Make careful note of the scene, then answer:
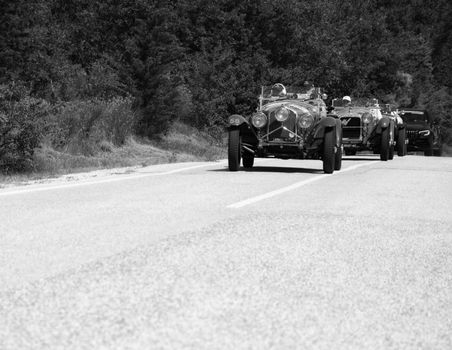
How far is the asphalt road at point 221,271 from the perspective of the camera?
4422 mm

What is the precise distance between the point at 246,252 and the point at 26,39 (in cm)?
2297

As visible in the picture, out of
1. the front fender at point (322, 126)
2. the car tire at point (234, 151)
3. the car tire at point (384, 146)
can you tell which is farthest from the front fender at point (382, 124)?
the car tire at point (234, 151)

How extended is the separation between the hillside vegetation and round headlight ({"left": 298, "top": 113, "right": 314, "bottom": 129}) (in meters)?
4.82

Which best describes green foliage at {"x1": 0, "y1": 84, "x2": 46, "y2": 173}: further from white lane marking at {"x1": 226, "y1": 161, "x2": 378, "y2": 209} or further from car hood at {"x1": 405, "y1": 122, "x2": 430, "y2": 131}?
car hood at {"x1": 405, "y1": 122, "x2": 430, "y2": 131}

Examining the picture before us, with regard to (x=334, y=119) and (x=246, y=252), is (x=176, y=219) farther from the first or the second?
(x=334, y=119)

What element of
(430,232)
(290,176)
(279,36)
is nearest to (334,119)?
(290,176)

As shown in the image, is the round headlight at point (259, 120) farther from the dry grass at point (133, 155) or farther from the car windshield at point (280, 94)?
the dry grass at point (133, 155)

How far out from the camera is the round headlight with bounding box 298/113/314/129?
703 inches

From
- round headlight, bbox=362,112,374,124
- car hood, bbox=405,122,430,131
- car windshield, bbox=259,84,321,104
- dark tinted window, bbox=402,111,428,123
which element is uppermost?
car windshield, bbox=259,84,321,104

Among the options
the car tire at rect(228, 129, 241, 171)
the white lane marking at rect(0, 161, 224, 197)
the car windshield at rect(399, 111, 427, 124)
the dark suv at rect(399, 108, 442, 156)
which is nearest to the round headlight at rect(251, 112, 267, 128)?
the car tire at rect(228, 129, 241, 171)

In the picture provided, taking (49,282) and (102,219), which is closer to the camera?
(49,282)

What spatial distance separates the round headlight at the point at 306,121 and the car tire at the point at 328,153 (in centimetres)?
40

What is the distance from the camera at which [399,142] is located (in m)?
29.2

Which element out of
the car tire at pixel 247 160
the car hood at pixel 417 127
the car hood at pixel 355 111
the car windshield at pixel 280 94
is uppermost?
the car windshield at pixel 280 94
